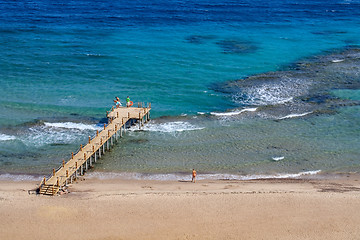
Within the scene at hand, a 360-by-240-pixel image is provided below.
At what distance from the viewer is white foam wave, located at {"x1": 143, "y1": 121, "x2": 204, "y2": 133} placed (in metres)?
45.5

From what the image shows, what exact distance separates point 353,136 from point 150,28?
1815 inches

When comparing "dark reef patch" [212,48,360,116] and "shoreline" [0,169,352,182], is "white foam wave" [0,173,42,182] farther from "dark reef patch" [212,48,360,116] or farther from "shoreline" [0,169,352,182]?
"dark reef patch" [212,48,360,116]

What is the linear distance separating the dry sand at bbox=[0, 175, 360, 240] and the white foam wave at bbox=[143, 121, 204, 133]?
10.8 metres

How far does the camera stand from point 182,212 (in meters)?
31.0

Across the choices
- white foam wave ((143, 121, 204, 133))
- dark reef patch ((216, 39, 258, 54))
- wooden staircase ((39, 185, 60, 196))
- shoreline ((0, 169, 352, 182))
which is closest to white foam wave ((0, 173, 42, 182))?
shoreline ((0, 169, 352, 182))

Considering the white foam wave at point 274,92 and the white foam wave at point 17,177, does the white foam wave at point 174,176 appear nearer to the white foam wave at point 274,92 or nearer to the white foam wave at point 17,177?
the white foam wave at point 17,177

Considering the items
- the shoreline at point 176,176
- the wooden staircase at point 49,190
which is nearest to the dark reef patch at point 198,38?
the shoreline at point 176,176

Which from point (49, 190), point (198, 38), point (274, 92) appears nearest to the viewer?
point (49, 190)

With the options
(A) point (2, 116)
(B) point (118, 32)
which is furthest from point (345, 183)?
(B) point (118, 32)

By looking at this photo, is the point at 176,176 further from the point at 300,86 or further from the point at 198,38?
the point at 198,38

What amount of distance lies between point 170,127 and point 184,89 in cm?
1077

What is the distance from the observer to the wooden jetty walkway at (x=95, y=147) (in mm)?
34031

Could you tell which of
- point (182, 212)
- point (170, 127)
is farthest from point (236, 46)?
point (182, 212)

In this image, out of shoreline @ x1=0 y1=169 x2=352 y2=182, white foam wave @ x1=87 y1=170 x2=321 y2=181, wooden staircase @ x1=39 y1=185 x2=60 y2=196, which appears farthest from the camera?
white foam wave @ x1=87 y1=170 x2=321 y2=181
